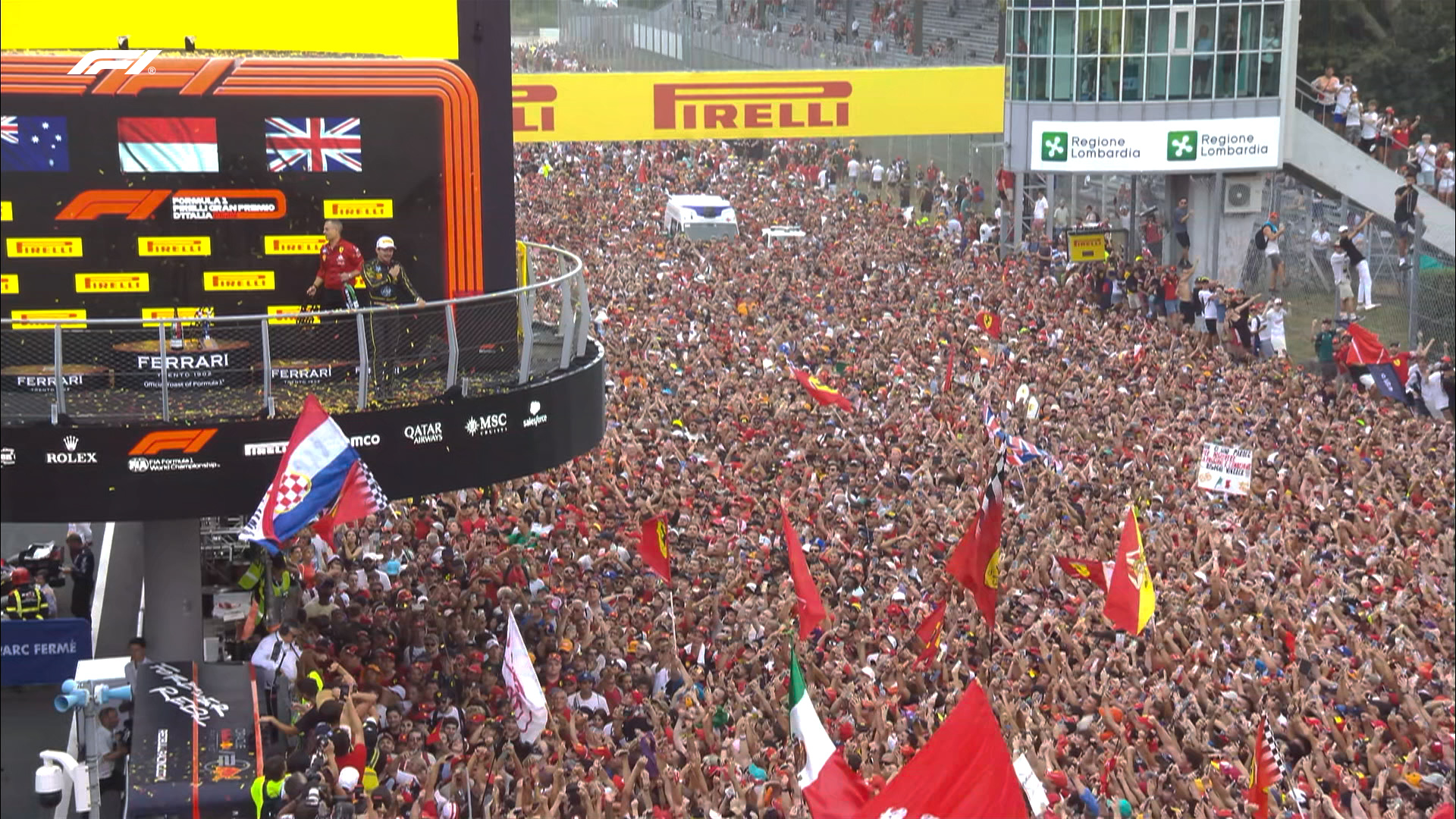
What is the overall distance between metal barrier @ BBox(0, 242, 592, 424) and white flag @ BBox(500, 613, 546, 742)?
249 cm

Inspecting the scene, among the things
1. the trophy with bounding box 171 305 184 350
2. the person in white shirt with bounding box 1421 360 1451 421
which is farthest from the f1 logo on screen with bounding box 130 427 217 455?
the person in white shirt with bounding box 1421 360 1451 421

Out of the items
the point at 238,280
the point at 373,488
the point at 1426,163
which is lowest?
the point at 373,488

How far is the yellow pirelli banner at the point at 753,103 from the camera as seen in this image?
39.7 m

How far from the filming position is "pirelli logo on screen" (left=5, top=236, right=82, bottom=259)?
14539 millimetres

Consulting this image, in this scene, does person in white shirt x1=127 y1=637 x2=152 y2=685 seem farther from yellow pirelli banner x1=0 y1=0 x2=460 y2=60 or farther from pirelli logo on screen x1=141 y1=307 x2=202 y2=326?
yellow pirelli banner x1=0 y1=0 x2=460 y2=60

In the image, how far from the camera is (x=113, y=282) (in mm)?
14758

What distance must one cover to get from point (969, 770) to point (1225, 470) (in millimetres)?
11961

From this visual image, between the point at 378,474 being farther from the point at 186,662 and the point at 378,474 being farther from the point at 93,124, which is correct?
the point at 93,124

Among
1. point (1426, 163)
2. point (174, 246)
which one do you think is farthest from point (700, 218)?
point (174, 246)

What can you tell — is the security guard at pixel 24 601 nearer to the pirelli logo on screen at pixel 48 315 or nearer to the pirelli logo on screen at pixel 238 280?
the pirelli logo on screen at pixel 48 315

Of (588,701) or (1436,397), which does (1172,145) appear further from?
(588,701)

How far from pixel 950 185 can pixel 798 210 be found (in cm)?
448

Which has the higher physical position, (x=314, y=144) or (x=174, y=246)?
(x=314, y=144)

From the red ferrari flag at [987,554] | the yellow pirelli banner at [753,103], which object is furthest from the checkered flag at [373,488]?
the yellow pirelli banner at [753,103]
